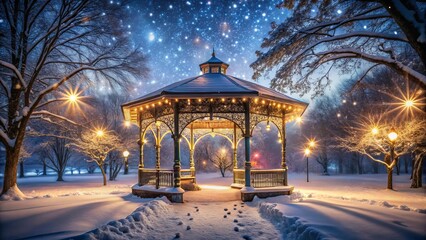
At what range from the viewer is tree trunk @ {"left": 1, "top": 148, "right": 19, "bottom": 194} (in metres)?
11.8

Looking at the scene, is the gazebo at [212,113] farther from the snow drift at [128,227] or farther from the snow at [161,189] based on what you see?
the snow drift at [128,227]

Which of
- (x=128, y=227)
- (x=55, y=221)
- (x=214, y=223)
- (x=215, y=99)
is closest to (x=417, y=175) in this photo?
(x=215, y=99)

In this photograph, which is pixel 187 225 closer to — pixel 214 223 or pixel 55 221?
pixel 214 223

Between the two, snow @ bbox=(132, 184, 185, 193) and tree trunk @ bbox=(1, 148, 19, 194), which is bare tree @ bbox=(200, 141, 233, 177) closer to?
snow @ bbox=(132, 184, 185, 193)

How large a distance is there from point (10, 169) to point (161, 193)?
313 inches

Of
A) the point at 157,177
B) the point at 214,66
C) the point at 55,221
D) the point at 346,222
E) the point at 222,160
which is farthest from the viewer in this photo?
the point at 222,160

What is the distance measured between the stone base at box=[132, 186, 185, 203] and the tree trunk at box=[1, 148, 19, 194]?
6.17 meters

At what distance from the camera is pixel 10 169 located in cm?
1198

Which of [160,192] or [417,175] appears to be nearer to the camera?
[160,192]

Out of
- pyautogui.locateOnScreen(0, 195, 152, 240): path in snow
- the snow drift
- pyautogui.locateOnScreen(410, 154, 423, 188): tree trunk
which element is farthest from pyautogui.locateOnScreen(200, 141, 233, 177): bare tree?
pyautogui.locateOnScreen(0, 195, 152, 240): path in snow

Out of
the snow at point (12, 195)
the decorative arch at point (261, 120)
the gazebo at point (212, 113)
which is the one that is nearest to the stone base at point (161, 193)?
the gazebo at point (212, 113)

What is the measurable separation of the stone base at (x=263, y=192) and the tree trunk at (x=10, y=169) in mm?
11665

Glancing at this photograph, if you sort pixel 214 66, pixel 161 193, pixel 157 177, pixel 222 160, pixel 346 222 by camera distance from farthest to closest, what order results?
pixel 222 160, pixel 214 66, pixel 157 177, pixel 161 193, pixel 346 222

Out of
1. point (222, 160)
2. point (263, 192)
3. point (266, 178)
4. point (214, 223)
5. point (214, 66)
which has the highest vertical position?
point (214, 66)
